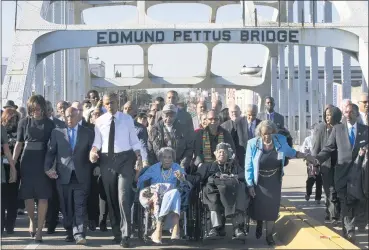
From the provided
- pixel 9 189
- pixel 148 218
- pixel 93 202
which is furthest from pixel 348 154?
pixel 9 189

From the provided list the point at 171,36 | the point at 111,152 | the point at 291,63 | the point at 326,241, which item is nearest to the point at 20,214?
the point at 111,152

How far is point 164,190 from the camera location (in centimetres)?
800

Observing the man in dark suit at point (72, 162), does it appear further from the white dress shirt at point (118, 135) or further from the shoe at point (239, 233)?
the shoe at point (239, 233)

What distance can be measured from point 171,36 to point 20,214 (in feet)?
29.3

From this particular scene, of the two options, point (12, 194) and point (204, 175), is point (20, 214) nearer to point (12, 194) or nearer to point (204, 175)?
point (12, 194)

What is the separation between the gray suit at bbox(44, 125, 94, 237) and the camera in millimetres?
8289

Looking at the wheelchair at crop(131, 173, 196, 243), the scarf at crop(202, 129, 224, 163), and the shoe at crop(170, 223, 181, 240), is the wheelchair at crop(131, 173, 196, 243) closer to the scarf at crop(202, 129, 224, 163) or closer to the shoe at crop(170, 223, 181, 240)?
the shoe at crop(170, 223, 181, 240)

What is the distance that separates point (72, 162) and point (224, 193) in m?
1.92

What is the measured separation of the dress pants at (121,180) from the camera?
811 cm

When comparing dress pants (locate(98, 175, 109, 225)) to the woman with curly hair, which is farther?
dress pants (locate(98, 175, 109, 225))

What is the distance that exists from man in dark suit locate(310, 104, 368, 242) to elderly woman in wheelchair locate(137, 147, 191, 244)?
1.84m

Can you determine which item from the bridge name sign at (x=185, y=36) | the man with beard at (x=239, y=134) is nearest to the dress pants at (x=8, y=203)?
the man with beard at (x=239, y=134)

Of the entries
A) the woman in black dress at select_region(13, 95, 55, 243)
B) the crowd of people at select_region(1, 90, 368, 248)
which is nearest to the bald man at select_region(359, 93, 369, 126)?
the crowd of people at select_region(1, 90, 368, 248)

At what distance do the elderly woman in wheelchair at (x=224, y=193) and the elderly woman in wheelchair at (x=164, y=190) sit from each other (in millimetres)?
303
